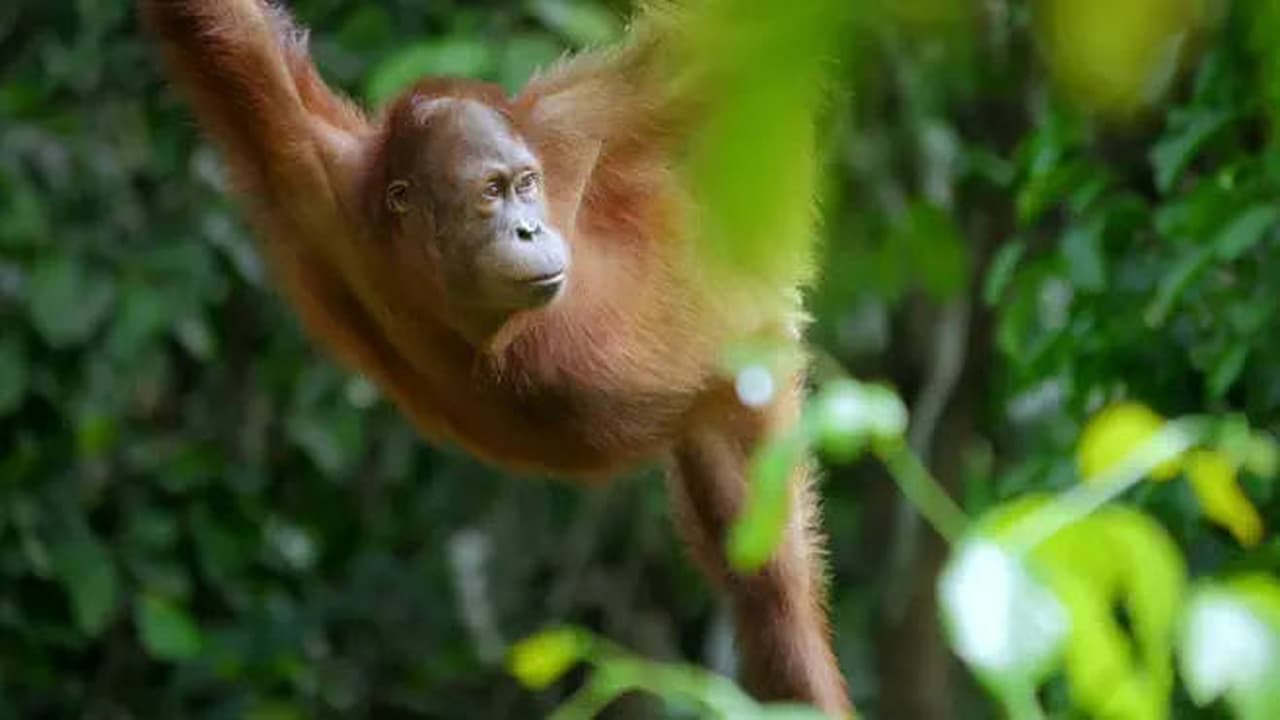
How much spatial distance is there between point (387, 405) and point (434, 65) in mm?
1620

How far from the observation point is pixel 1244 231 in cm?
288

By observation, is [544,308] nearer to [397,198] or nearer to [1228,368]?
[397,198]

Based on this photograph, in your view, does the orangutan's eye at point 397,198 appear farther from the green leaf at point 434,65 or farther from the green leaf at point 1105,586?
the green leaf at point 1105,586

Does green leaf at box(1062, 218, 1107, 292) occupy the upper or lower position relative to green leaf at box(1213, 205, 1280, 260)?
lower

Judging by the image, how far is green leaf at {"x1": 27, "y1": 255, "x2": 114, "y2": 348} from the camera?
449 cm

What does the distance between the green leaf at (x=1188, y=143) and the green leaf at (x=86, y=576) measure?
2.53m

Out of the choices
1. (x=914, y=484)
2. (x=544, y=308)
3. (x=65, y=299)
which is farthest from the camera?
(x=65, y=299)

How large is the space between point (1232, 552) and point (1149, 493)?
0.43ft

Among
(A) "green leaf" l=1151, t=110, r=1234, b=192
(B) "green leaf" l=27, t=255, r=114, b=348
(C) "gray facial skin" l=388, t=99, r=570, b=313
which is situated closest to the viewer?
(C) "gray facial skin" l=388, t=99, r=570, b=313

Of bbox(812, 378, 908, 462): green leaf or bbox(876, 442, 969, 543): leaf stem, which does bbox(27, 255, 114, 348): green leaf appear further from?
bbox(812, 378, 908, 462): green leaf

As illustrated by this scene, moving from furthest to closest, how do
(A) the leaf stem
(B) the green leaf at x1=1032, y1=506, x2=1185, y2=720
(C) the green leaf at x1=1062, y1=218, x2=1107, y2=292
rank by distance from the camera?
(C) the green leaf at x1=1062, y1=218, x2=1107, y2=292 < (A) the leaf stem < (B) the green leaf at x1=1032, y1=506, x2=1185, y2=720

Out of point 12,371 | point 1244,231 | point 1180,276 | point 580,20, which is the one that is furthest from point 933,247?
point 12,371

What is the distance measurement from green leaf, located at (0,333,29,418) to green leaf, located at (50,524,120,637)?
1.03 ft

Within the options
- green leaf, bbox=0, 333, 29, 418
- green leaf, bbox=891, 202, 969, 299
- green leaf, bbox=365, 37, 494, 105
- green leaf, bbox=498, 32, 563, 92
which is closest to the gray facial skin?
green leaf, bbox=365, 37, 494, 105
